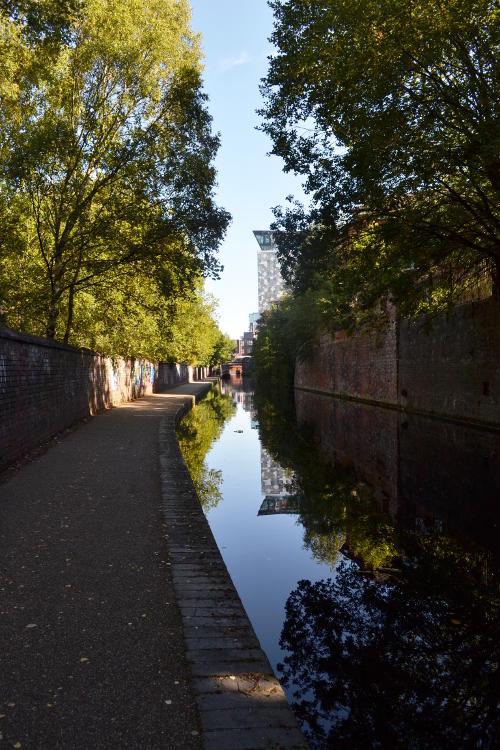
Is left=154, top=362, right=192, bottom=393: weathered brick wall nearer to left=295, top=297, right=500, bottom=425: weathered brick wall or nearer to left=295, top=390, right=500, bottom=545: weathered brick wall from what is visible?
left=295, top=297, right=500, bottom=425: weathered brick wall

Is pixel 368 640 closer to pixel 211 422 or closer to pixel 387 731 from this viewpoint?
pixel 387 731

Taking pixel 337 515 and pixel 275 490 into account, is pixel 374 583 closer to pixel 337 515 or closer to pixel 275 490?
pixel 337 515

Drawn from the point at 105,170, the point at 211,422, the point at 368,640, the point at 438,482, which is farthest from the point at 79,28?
the point at 368,640

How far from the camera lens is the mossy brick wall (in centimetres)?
766

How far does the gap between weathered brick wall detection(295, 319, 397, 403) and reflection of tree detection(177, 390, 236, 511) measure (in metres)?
5.53

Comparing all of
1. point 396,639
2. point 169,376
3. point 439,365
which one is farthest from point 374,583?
point 169,376

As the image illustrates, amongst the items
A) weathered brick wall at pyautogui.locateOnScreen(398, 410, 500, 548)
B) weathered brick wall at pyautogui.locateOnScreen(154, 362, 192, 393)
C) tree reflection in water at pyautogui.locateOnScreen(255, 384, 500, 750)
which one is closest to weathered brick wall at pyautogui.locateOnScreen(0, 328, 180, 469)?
tree reflection in water at pyautogui.locateOnScreen(255, 384, 500, 750)

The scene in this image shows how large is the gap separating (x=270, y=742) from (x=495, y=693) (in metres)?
1.52

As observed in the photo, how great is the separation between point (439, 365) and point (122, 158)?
11237mm

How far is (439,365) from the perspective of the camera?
16484 millimetres

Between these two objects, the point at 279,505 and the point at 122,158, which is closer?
the point at 279,505

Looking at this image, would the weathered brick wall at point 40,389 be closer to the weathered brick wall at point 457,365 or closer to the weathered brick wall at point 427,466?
the weathered brick wall at point 427,466

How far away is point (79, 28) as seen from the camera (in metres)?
14.0

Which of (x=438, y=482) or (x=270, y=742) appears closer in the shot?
(x=270, y=742)
